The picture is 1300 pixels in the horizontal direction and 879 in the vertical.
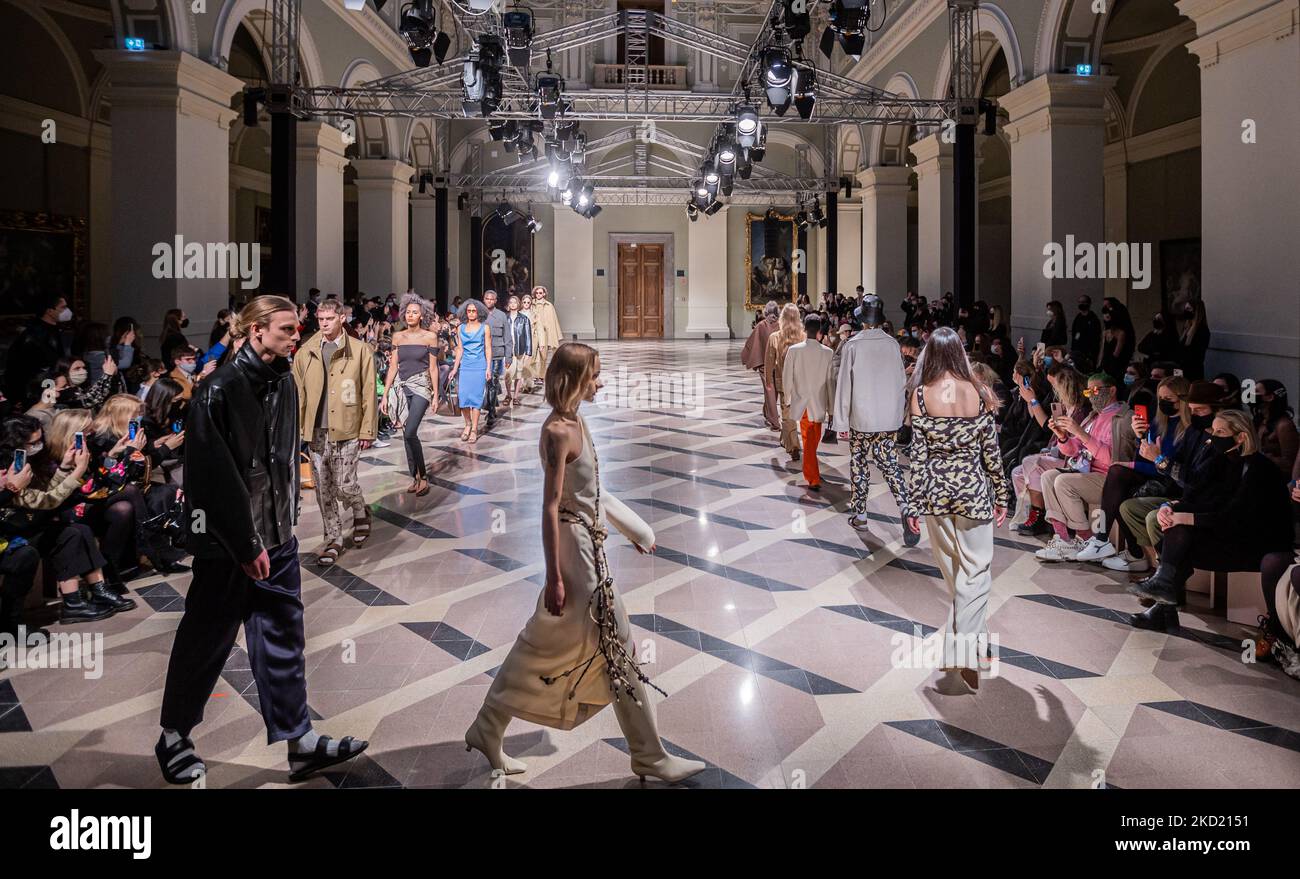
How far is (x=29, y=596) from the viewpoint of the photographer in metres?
5.06

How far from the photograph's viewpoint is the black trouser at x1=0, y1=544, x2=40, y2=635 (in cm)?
461

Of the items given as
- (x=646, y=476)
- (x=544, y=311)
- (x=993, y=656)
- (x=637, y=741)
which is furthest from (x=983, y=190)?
(x=637, y=741)

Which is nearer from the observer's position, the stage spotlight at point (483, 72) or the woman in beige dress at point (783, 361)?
the woman in beige dress at point (783, 361)

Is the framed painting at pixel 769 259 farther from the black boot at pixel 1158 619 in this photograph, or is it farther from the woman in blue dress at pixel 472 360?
the black boot at pixel 1158 619

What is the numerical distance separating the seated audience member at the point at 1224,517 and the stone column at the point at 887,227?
642 inches

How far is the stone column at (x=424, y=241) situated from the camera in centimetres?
2481

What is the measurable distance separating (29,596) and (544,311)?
10413mm

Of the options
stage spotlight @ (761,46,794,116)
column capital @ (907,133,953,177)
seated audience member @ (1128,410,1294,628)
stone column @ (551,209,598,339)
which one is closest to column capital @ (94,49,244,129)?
stage spotlight @ (761,46,794,116)

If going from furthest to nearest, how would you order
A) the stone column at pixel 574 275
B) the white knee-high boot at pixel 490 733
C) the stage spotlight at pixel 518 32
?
the stone column at pixel 574 275
the stage spotlight at pixel 518 32
the white knee-high boot at pixel 490 733

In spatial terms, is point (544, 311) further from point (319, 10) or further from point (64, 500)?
point (64, 500)

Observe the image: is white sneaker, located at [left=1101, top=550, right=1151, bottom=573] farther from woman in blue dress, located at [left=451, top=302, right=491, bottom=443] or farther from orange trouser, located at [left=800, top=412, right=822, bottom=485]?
woman in blue dress, located at [left=451, top=302, right=491, bottom=443]

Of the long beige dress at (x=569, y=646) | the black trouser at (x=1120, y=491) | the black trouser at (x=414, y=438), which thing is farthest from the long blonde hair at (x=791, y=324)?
the long beige dress at (x=569, y=646)

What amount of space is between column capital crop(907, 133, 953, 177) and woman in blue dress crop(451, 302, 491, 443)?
9877 millimetres
